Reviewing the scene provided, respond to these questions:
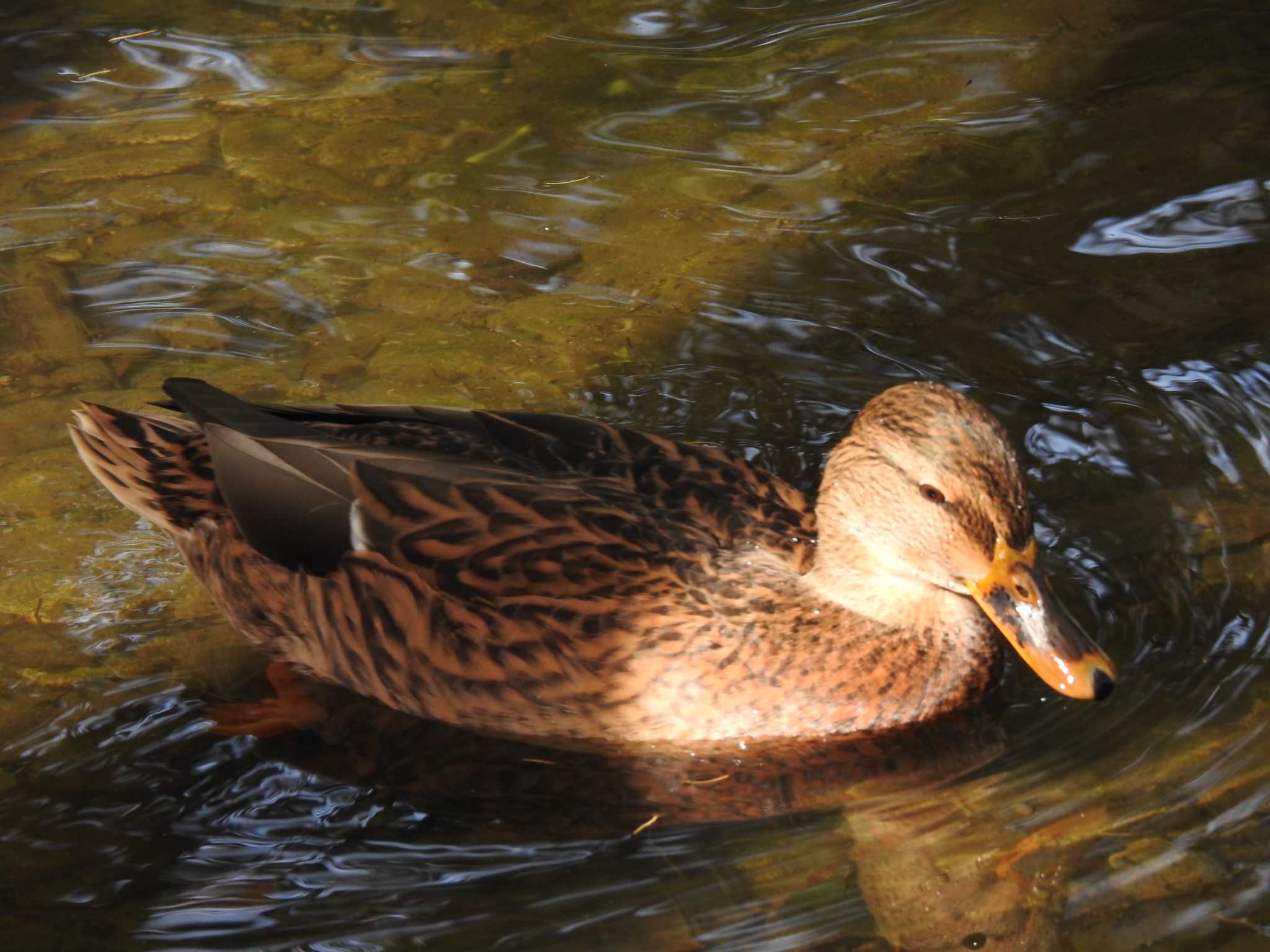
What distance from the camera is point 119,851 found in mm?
3879

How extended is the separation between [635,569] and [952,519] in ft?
2.91

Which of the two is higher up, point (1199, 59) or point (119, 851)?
point (1199, 59)

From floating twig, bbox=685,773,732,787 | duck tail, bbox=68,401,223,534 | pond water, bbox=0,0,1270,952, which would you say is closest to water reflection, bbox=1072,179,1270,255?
pond water, bbox=0,0,1270,952

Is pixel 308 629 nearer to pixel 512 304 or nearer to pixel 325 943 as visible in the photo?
pixel 325 943

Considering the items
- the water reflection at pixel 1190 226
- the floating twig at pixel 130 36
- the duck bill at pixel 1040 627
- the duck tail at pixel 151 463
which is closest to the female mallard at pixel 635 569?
the duck bill at pixel 1040 627

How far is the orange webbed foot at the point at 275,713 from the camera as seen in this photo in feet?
14.4

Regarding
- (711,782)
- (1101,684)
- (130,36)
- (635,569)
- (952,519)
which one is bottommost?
(711,782)

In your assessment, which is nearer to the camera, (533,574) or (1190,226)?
(533,574)

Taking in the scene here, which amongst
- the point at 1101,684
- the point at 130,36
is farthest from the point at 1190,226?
the point at 130,36

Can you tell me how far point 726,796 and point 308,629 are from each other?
1423 mm

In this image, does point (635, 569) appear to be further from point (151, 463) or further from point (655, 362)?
point (151, 463)

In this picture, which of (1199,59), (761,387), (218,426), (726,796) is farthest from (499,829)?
(1199,59)

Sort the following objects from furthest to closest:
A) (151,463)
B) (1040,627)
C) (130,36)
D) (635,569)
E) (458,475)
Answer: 1. (130,36)
2. (151,463)
3. (458,475)
4. (635,569)
5. (1040,627)

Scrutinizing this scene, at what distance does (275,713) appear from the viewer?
4.50 m
